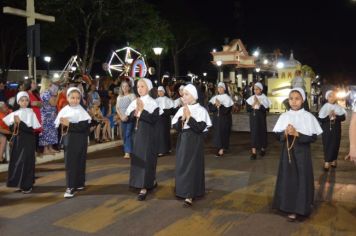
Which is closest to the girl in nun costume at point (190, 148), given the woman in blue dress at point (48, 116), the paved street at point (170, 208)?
the paved street at point (170, 208)

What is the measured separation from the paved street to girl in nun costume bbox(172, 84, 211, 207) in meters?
0.26

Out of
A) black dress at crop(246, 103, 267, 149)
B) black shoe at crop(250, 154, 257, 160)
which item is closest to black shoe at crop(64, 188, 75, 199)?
black shoe at crop(250, 154, 257, 160)

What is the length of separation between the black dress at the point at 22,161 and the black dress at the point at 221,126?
559cm

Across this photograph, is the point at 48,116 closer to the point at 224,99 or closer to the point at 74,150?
the point at 74,150

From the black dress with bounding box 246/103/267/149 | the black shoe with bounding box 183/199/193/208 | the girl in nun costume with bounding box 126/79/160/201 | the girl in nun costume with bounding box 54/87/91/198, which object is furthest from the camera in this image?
the black dress with bounding box 246/103/267/149

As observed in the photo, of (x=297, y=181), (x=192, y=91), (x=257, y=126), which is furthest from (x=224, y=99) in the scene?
(x=297, y=181)

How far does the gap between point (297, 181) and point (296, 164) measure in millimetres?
240

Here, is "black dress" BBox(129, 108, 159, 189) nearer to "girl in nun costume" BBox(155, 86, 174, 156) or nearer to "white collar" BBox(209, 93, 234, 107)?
"girl in nun costume" BBox(155, 86, 174, 156)

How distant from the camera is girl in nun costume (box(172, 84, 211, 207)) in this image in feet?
23.0

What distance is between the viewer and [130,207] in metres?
6.89

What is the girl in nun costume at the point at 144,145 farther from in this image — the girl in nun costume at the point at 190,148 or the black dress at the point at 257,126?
the black dress at the point at 257,126

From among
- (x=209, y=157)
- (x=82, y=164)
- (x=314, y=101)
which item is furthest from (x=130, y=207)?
(x=314, y=101)

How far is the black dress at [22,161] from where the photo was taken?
25.9 ft

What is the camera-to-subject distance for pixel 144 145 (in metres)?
7.42
